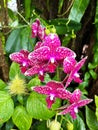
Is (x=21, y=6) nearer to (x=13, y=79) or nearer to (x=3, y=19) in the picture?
(x=3, y=19)

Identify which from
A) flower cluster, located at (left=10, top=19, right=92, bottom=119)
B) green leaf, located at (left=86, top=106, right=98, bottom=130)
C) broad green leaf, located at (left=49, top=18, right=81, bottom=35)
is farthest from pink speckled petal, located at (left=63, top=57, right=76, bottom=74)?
green leaf, located at (left=86, top=106, right=98, bottom=130)

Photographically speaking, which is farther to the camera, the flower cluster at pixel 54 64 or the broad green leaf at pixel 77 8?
the broad green leaf at pixel 77 8

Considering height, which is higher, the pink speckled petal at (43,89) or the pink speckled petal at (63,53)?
the pink speckled petal at (63,53)

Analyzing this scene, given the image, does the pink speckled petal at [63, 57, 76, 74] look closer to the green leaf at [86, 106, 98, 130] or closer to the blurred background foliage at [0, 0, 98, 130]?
the blurred background foliage at [0, 0, 98, 130]

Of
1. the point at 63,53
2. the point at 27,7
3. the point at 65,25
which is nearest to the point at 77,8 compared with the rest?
the point at 65,25

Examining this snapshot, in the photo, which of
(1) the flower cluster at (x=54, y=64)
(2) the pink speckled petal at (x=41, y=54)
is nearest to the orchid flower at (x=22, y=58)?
(1) the flower cluster at (x=54, y=64)

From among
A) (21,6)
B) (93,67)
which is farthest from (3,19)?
(93,67)

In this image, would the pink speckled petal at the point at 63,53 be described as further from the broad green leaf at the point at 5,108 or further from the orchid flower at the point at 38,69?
the broad green leaf at the point at 5,108

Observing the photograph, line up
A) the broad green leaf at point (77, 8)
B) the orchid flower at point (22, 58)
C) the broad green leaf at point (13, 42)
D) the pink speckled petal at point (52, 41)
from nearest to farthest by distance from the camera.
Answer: the pink speckled petal at point (52, 41) → the orchid flower at point (22, 58) → the broad green leaf at point (77, 8) → the broad green leaf at point (13, 42)
